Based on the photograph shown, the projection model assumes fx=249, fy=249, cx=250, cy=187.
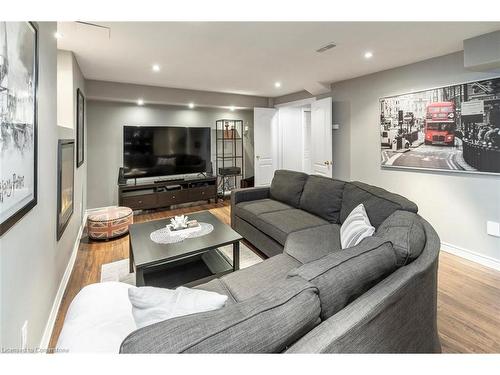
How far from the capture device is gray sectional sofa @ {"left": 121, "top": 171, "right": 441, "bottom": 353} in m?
0.69

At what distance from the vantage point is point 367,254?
112 centimetres

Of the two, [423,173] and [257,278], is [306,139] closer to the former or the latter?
[423,173]

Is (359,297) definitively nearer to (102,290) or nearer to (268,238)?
(102,290)

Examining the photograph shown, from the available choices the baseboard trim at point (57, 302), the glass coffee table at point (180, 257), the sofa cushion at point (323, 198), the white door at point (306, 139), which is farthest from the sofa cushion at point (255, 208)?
the white door at point (306, 139)

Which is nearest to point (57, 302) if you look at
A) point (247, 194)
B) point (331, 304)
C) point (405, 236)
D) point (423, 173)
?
point (331, 304)

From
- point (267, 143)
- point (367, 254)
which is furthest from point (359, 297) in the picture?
point (267, 143)

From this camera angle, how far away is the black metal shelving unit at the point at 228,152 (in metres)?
5.78

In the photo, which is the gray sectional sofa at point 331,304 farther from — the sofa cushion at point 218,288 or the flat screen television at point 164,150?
the flat screen television at point 164,150

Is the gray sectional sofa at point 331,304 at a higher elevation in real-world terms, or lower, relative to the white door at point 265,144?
lower

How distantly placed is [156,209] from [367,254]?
4.51 m

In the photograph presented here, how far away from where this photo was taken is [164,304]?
2.88 ft

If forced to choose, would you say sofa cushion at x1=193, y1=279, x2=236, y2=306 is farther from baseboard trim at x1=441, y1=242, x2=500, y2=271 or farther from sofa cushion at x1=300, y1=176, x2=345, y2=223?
baseboard trim at x1=441, y1=242, x2=500, y2=271

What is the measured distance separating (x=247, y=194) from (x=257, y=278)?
1960 mm

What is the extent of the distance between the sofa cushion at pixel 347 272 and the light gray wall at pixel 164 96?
440 centimetres
